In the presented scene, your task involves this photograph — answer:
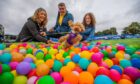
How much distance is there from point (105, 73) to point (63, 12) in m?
3.18

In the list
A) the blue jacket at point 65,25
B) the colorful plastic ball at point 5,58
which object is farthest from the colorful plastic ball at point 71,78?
the blue jacket at point 65,25

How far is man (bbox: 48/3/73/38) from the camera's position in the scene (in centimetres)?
389

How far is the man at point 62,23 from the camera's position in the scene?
3.89m

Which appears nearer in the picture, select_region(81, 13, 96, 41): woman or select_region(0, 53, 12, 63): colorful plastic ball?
select_region(0, 53, 12, 63): colorful plastic ball

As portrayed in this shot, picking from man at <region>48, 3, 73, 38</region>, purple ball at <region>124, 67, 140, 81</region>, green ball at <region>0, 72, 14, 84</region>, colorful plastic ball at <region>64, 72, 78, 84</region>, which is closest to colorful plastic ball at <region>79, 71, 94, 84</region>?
colorful plastic ball at <region>64, 72, 78, 84</region>

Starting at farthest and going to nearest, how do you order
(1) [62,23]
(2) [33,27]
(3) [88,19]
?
1. (1) [62,23]
2. (3) [88,19]
3. (2) [33,27]

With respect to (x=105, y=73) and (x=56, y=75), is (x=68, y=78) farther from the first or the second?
(x=105, y=73)

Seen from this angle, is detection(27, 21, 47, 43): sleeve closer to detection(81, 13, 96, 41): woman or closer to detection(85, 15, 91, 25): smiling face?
detection(81, 13, 96, 41): woman

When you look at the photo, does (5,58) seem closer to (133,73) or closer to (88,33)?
(133,73)

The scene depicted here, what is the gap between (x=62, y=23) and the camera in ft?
13.1

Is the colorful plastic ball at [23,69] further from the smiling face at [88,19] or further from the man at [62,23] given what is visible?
the man at [62,23]

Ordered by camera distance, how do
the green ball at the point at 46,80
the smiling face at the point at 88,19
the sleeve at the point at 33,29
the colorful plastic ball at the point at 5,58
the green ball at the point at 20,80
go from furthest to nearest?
the smiling face at the point at 88,19 < the sleeve at the point at 33,29 < the colorful plastic ball at the point at 5,58 < the green ball at the point at 20,80 < the green ball at the point at 46,80

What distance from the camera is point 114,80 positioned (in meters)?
0.94

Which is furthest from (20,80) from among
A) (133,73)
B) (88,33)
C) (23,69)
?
(88,33)
